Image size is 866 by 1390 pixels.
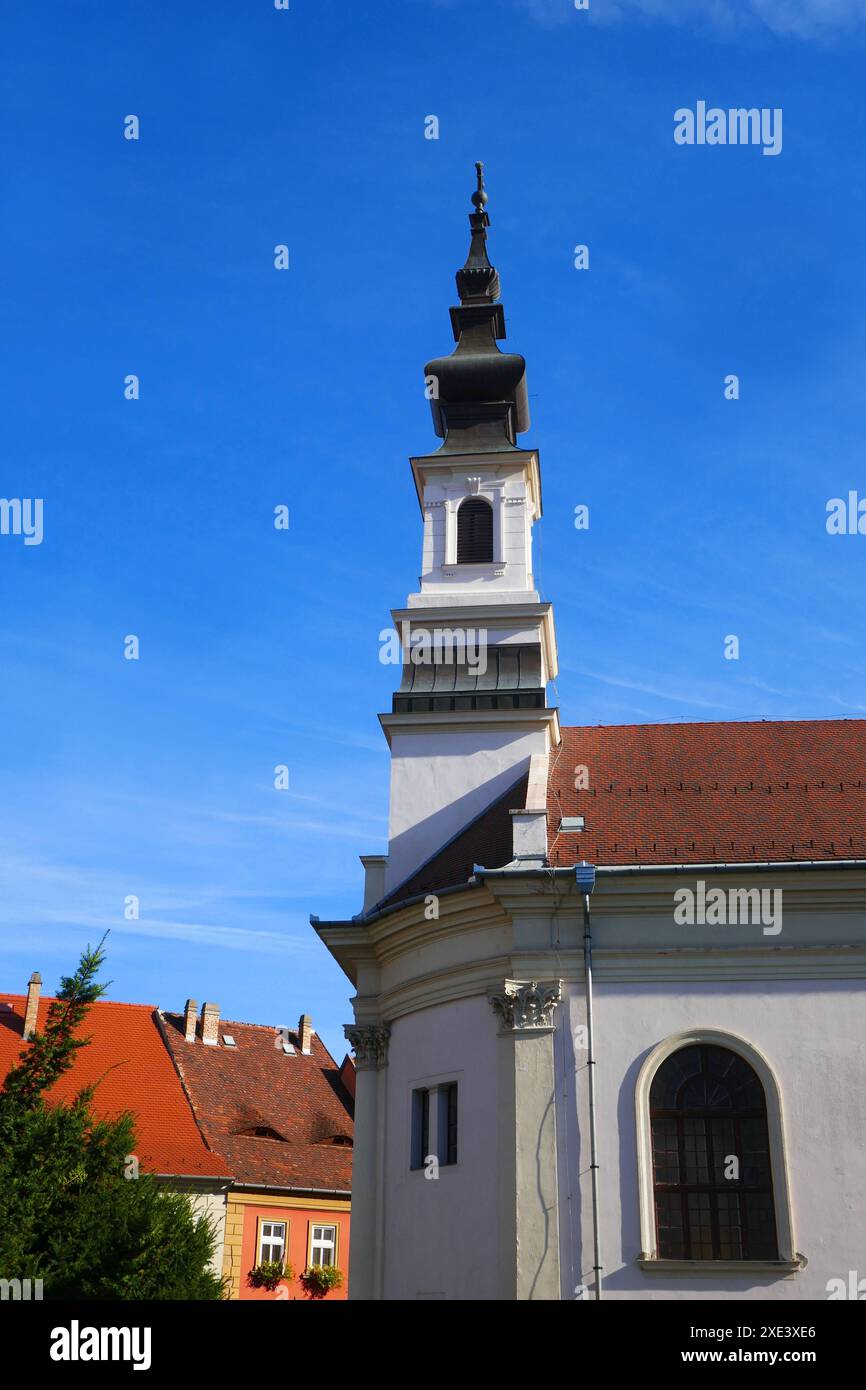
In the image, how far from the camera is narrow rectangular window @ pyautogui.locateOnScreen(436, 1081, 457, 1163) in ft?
72.3

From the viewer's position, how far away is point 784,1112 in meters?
20.3

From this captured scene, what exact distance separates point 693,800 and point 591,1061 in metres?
5.82

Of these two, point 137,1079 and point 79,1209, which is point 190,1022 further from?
point 79,1209

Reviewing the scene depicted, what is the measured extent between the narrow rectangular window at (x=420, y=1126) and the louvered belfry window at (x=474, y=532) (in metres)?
12.0

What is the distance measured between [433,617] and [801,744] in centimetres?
825

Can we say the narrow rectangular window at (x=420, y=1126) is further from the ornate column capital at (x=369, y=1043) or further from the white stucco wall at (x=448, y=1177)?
the ornate column capital at (x=369, y=1043)

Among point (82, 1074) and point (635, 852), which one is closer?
point (635, 852)

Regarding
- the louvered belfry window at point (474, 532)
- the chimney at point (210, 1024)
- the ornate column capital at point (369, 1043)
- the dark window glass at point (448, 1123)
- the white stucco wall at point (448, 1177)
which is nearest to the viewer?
Result: the white stucco wall at point (448, 1177)

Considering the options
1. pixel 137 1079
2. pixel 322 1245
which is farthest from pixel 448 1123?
pixel 137 1079

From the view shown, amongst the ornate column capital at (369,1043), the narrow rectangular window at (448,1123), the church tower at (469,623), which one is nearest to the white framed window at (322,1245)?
the ornate column capital at (369,1043)

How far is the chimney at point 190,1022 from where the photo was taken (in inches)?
1743
